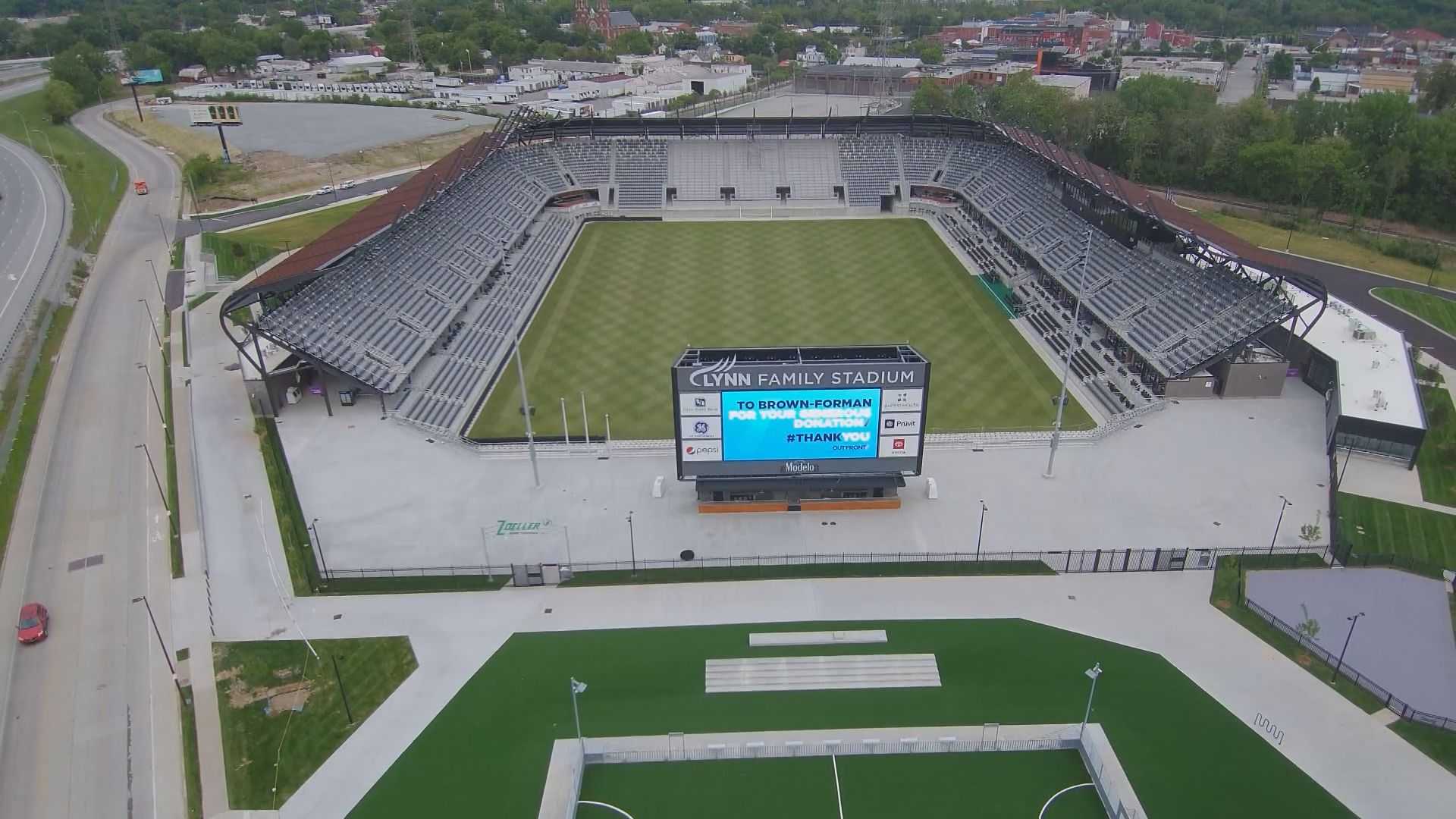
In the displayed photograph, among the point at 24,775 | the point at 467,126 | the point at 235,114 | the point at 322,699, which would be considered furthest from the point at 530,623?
the point at 467,126

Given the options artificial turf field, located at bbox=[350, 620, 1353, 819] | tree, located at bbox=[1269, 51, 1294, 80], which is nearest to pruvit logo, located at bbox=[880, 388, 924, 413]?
artificial turf field, located at bbox=[350, 620, 1353, 819]

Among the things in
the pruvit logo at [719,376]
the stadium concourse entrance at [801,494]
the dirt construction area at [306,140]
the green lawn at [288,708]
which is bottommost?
the green lawn at [288,708]

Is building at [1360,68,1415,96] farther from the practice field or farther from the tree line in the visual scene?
the practice field

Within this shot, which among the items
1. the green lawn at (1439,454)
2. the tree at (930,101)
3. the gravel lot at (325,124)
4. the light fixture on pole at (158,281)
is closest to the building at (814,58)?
the tree at (930,101)

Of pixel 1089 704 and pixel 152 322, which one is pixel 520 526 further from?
pixel 152 322

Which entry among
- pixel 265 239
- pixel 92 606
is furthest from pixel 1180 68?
pixel 92 606

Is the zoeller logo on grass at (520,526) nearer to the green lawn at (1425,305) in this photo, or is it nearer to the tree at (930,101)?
the green lawn at (1425,305)

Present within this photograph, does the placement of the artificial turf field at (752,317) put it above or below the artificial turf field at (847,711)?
above
